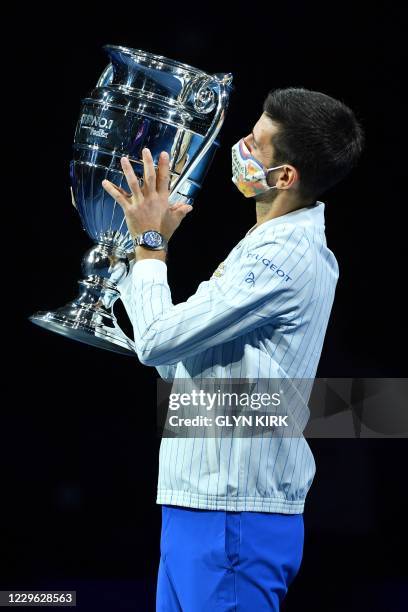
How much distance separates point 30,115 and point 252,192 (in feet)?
4.83

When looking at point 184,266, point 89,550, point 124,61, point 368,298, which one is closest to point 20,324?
point 184,266

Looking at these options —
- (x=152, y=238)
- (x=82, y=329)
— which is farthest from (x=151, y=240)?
(x=82, y=329)

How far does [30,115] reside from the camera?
9.38 ft

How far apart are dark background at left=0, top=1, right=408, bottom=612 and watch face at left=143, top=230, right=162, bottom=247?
1.43 meters

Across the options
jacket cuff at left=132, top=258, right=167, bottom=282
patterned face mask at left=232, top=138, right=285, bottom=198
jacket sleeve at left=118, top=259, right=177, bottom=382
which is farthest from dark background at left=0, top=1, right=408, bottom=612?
jacket cuff at left=132, top=258, right=167, bottom=282

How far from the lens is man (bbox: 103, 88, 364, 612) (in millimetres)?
1410

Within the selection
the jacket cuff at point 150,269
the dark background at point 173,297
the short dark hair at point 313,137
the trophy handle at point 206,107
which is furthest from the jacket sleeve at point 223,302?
the dark background at point 173,297

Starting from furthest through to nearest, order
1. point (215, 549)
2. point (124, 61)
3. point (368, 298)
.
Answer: point (368, 298)
point (124, 61)
point (215, 549)

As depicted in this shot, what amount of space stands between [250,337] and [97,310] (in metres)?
0.39

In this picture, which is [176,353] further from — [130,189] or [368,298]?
[368,298]

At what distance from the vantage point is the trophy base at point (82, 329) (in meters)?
1.67

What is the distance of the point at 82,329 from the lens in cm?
168

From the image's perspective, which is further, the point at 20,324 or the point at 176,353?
the point at 20,324

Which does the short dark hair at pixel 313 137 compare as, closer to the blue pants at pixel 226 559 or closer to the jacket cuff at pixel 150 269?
the jacket cuff at pixel 150 269
